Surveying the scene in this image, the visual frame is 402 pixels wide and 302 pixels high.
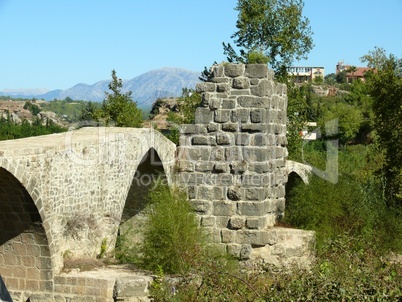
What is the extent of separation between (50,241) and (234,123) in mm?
3430

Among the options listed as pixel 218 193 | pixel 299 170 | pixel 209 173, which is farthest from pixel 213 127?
pixel 299 170

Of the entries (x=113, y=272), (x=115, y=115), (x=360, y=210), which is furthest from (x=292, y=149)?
(x=113, y=272)

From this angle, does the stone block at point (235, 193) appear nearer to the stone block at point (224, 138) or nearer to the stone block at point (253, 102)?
the stone block at point (224, 138)

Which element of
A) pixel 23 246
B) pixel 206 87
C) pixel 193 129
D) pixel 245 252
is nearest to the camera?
pixel 23 246

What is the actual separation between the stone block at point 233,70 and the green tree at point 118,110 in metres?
15.0

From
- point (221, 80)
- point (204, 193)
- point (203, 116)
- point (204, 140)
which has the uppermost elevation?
point (221, 80)

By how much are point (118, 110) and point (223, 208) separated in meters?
15.9

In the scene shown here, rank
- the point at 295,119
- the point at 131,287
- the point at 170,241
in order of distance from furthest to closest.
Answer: the point at 295,119
the point at 170,241
the point at 131,287

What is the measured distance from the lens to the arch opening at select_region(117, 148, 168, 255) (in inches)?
462

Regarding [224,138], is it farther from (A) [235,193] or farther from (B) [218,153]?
(A) [235,193]

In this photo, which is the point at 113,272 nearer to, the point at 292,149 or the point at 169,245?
the point at 169,245

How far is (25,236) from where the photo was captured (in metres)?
8.78

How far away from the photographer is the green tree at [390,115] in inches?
663

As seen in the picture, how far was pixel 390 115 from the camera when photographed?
17.1 m
